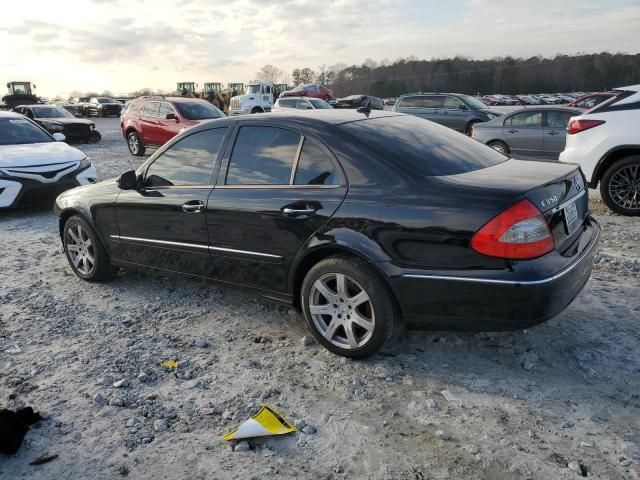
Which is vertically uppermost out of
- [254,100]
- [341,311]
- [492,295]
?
[254,100]

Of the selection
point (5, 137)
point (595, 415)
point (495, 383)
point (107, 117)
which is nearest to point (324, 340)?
point (495, 383)

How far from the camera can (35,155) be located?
8219 mm

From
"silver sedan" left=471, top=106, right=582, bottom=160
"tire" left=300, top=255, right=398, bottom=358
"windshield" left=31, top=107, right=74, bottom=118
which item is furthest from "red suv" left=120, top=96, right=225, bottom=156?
"tire" left=300, top=255, right=398, bottom=358

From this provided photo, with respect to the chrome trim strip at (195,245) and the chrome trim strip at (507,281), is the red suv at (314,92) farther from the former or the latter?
the chrome trim strip at (507,281)

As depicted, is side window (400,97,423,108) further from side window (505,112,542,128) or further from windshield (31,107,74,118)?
windshield (31,107,74,118)

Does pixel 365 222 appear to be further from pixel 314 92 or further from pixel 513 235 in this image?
pixel 314 92

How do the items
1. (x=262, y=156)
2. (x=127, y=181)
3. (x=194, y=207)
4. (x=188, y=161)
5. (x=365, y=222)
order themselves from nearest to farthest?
1. (x=365, y=222)
2. (x=262, y=156)
3. (x=194, y=207)
4. (x=188, y=161)
5. (x=127, y=181)

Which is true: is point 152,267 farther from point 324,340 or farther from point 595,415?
point 595,415

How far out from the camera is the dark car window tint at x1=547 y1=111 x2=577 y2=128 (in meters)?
11.2

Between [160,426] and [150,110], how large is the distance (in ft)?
45.0

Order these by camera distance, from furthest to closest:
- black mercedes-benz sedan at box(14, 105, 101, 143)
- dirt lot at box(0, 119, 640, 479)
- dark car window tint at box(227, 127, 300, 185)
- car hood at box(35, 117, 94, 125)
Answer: car hood at box(35, 117, 94, 125) → black mercedes-benz sedan at box(14, 105, 101, 143) → dark car window tint at box(227, 127, 300, 185) → dirt lot at box(0, 119, 640, 479)

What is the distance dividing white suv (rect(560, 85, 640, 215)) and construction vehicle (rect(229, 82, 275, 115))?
84.1 ft

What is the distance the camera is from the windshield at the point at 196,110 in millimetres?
14367

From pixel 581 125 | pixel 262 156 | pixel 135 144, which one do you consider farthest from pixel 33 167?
pixel 135 144
